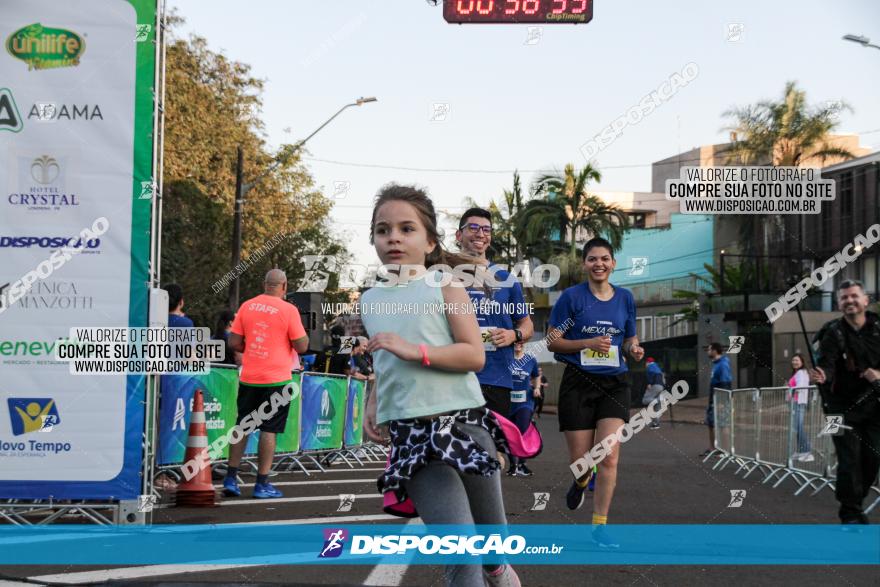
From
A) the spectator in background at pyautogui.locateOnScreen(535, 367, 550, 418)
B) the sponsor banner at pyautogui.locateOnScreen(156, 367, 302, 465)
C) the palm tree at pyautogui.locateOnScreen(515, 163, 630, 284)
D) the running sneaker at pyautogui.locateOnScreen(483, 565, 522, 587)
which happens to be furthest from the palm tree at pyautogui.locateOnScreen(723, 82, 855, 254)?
the running sneaker at pyautogui.locateOnScreen(483, 565, 522, 587)

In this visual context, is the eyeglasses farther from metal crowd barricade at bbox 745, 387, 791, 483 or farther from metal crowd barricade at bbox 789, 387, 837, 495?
metal crowd barricade at bbox 745, 387, 791, 483

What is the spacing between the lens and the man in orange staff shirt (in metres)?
9.31

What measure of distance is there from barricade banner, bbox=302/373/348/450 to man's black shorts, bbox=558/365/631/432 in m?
6.15

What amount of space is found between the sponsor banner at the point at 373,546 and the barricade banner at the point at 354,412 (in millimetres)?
7189

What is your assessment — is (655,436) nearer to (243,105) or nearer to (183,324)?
(183,324)

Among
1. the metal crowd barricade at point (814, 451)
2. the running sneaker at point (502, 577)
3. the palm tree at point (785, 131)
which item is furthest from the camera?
the palm tree at point (785, 131)

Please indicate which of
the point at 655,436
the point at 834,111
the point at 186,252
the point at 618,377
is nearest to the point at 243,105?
the point at 186,252

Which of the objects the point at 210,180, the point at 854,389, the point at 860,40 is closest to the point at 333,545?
the point at 854,389

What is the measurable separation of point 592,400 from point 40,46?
4437 millimetres

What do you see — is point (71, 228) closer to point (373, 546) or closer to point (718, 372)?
point (373, 546)

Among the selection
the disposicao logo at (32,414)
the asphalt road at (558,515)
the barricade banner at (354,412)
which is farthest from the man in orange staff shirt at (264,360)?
the barricade banner at (354,412)

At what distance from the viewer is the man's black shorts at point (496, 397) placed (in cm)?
698

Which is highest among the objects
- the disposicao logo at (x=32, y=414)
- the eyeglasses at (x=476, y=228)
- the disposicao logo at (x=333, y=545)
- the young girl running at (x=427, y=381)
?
the eyeglasses at (x=476, y=228)

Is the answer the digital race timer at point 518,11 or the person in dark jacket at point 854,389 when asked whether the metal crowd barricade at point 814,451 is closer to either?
the person in dark jacket at point 854,389
